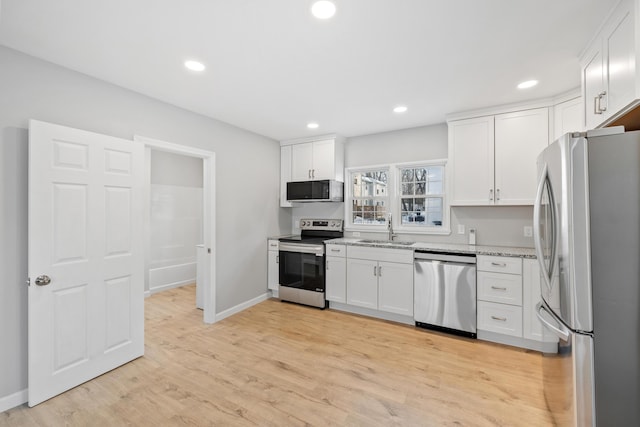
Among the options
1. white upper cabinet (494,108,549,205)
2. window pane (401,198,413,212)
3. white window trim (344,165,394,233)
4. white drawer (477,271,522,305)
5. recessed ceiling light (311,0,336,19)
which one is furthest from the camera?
white window trim (344,165,394,233)

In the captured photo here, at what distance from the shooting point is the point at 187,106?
Result: 123 inches

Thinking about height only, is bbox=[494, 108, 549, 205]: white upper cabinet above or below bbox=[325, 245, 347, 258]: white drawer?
above

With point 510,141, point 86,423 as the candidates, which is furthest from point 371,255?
point 86,423

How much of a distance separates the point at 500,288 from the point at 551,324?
130cm

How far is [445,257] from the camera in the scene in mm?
3139

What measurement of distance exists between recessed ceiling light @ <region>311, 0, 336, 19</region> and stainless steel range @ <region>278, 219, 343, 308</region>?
2.79 metres

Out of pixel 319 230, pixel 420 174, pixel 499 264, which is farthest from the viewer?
pixel 319 230

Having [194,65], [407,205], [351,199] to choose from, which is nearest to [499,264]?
[407,205]

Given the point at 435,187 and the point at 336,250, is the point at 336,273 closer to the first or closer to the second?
the point at 336,250

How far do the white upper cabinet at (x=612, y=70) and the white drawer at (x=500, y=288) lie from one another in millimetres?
1526

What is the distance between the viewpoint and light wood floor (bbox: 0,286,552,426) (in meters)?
1.87

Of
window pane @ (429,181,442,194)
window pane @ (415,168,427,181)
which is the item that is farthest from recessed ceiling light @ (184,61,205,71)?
window pane @ (429,181,442,194)

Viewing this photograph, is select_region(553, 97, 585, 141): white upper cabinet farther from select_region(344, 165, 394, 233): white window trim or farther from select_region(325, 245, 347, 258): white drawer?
select_region(325, 245, 347, 258): white drawer

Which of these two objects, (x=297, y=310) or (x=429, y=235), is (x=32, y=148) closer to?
(x=297, y=310)
